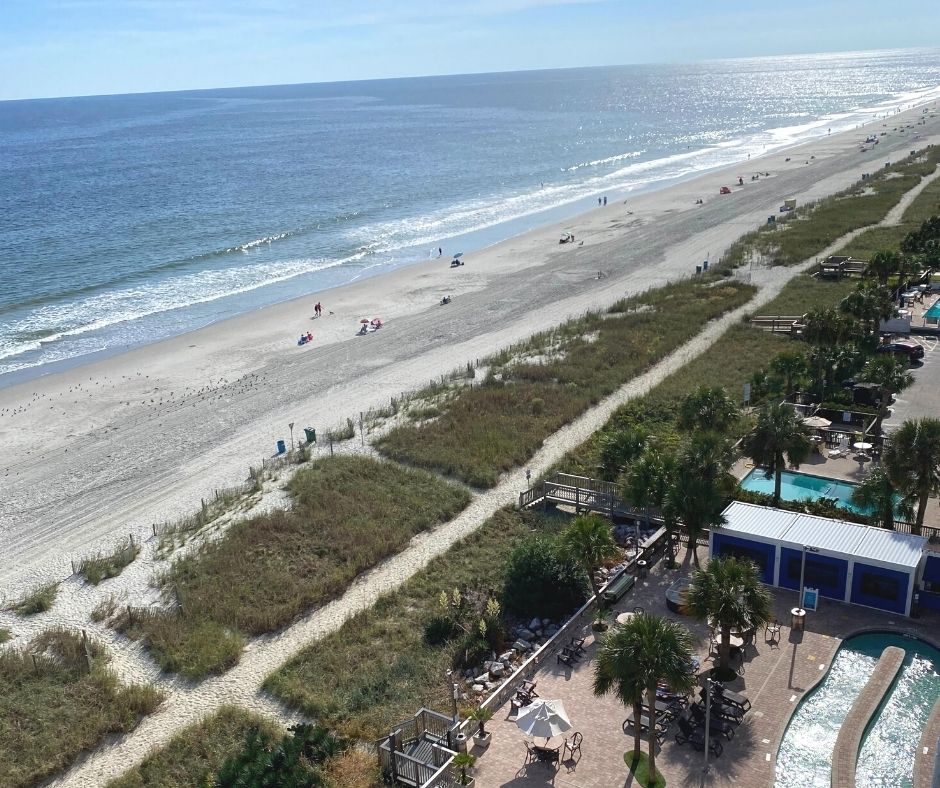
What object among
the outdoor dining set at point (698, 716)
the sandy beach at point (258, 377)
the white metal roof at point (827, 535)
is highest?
the white metal roof at point (827, 535)

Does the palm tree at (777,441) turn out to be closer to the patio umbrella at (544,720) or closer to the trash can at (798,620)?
the trash can at (798,620)

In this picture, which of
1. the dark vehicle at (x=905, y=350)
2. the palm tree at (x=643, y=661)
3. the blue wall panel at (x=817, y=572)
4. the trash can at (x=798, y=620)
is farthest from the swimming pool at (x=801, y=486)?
the dark vehicle at (x=905, y=350)

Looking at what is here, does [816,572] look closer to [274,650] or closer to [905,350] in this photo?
[274,650]

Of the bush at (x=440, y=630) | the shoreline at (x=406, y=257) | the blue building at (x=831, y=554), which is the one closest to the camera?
the blue building at (x=831, y=554)

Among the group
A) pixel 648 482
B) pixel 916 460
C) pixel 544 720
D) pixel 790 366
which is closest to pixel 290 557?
pixel 648 482

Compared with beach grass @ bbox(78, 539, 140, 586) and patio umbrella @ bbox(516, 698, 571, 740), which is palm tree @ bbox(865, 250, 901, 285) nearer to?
patio umbrella @ bbox(516, 698, 571, 740)

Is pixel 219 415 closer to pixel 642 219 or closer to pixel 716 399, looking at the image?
pixel 716 399

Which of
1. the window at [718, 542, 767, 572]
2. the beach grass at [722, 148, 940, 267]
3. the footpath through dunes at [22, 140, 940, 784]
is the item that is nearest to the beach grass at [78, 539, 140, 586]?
the footpath through dunes at [22, 140, 940, 784]

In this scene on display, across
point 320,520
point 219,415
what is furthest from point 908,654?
point 219,415
